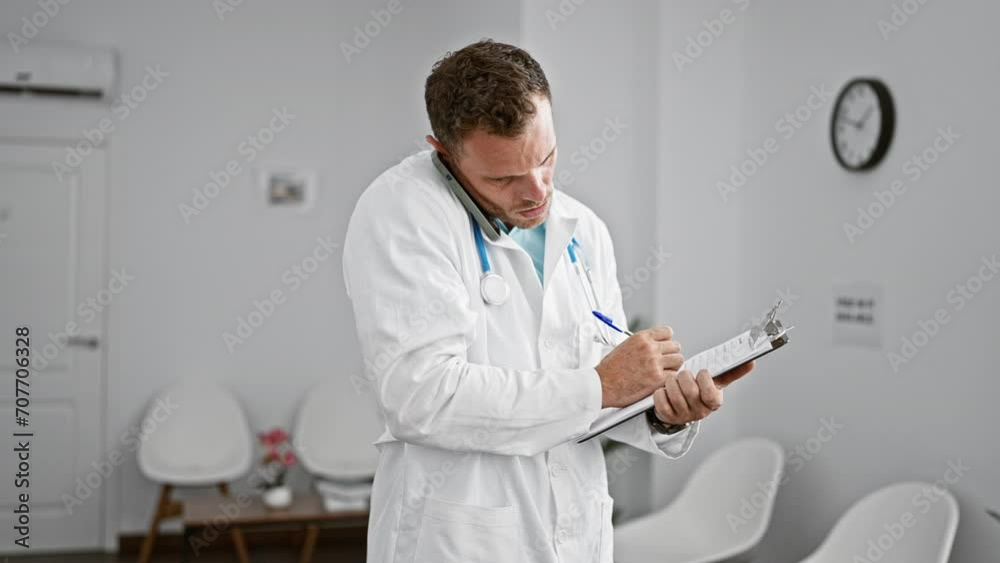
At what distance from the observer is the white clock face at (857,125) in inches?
118

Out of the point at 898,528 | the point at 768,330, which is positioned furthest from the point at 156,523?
the point at 768,330

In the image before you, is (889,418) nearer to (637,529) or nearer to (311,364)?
(637,529)

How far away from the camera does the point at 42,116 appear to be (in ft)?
15.5

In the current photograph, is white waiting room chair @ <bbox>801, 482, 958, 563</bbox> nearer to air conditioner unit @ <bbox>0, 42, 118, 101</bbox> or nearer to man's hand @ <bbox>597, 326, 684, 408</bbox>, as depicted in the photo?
man's hand @ <bbox>597, 326, 684, 408</bbox>

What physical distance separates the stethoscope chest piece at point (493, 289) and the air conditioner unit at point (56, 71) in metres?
3.92

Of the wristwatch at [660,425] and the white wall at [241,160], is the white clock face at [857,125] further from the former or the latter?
the white wall at [241,160]

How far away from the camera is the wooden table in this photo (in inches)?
150

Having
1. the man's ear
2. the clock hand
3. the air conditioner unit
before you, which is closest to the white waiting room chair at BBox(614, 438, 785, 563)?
the clock hand

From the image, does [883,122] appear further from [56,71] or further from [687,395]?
[56,71]

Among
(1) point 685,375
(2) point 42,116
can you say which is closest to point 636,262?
(1) point 685,375

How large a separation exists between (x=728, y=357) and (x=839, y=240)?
2.04 meters

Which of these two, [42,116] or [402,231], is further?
[42,116]

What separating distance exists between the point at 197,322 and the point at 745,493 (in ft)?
9.93

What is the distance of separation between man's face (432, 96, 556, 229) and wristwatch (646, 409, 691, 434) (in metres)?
0.38
